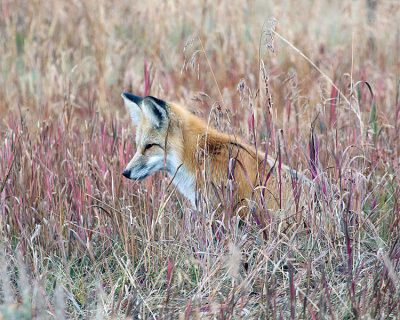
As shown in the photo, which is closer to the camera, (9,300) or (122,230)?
(9,300)

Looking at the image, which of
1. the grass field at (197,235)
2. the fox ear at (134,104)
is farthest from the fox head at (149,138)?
the grass field at (197,235)

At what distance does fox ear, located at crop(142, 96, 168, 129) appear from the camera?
3637 millimetres

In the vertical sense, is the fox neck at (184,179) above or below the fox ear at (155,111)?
A: below

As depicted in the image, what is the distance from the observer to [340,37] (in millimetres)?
8711

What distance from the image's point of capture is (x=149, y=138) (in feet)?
12.5

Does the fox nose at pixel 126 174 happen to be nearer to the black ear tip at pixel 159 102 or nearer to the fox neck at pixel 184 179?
the fox neck at pixel 184 179

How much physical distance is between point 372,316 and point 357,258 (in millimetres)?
462

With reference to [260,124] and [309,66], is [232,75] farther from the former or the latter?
[260,124]

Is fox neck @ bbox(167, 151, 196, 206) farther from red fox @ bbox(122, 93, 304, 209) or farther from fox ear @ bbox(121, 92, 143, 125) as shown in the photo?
fox ear @ bbox(121, 92, 143, 125)

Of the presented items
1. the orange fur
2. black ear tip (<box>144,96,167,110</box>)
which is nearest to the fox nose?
the orange fur

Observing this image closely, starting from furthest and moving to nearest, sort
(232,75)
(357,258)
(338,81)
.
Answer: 1. (232,75)
2. (338,81)
3. (357,258)

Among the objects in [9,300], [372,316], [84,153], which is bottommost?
[372,316]

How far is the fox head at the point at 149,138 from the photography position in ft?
12.0

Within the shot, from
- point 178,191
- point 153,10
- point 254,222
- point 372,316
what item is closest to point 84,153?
point 178,191
